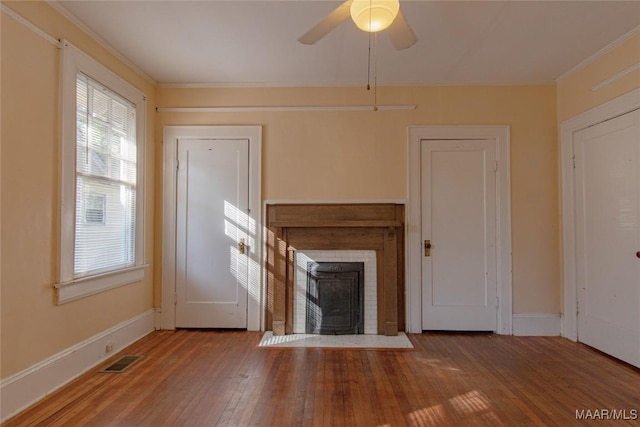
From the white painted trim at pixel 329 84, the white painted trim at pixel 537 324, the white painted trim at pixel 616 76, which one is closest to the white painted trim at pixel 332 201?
the white painted trim at pixel 329 84

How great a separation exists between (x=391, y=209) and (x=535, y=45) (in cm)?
190

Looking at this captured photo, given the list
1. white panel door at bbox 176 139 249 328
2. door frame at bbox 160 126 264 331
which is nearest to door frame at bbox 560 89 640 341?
door frame at bbox 160 126 264 331

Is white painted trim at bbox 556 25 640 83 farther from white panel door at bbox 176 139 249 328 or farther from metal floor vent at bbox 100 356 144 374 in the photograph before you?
metal floor vent at bbox 100 356 144 374

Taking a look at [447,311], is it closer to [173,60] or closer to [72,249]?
[72,249]

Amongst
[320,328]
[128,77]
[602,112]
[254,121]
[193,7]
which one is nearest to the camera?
[193,7]

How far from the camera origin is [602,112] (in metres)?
3.05

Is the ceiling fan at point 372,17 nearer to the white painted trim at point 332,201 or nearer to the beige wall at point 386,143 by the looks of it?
the beige wall at point 386,143

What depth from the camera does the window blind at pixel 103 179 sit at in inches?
105

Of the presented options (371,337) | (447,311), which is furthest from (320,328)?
(447,311)

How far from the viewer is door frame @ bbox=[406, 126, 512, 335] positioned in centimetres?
362

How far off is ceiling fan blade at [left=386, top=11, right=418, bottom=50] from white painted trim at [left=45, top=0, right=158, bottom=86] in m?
2.33

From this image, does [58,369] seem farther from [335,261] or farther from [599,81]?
[599,81]

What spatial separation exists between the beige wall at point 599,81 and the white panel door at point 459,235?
81 centimetres

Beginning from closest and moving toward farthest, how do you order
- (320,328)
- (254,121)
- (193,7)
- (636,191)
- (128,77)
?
(193,7) < (636,191) < (128,77) < (320,328) < (254,121)
